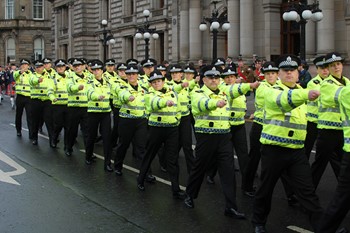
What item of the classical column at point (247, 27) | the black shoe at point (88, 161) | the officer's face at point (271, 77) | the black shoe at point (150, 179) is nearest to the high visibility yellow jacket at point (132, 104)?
the black shoe at point (150, 179)

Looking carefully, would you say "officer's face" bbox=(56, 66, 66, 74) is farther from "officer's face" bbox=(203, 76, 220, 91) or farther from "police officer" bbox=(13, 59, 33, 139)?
"officer's face" bbox=(203, 76, 220, 91)

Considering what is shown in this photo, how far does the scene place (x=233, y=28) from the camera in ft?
102

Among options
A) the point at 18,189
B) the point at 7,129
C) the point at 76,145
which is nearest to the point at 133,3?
the point at 7,129

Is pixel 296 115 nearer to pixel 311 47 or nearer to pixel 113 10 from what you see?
pixel 311 47

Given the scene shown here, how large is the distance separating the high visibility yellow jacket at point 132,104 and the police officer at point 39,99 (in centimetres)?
495

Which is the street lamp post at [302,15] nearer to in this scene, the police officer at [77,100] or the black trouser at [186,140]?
the police officer at [77,100]

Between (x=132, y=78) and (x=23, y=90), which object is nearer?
(x=132, y=78)

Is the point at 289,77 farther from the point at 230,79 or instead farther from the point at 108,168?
the point at 108,168

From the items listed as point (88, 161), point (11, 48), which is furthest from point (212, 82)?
point (11, 48)

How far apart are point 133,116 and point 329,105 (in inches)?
149

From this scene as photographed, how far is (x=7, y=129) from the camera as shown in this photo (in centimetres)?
1747

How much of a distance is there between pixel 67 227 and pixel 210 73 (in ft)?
9.25

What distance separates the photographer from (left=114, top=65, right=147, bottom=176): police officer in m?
9.73

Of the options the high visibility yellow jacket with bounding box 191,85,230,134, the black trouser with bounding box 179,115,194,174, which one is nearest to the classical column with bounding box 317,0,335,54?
the black trouser with bounding box 179,115,194,174
